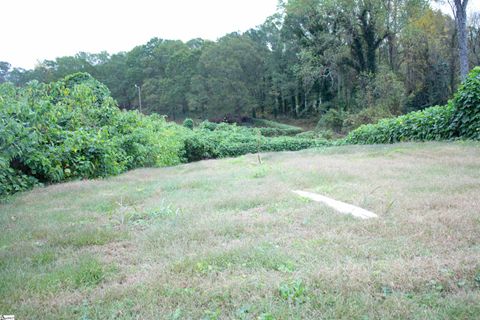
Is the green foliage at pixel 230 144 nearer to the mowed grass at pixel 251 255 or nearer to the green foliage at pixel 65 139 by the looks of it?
the green foliage at pixel 65 139

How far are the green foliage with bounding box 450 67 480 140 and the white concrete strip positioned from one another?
795cm

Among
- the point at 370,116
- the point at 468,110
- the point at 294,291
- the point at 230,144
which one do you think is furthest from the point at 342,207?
the point at 370,116

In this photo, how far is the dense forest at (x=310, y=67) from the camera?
3023 cm

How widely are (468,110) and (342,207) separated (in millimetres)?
9022

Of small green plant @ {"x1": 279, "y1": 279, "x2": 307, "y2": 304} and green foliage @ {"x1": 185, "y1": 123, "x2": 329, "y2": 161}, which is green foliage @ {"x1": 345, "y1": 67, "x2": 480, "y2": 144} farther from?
small green plant @ {"x1": 279, "y1": 279, "x2": 307, "y2": 304}

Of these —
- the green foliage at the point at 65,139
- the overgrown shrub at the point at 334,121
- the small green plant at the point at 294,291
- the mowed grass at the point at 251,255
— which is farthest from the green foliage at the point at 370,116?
the small green plant at the point at 294,291

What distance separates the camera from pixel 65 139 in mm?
9844

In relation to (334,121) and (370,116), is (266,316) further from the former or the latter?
(334,121)

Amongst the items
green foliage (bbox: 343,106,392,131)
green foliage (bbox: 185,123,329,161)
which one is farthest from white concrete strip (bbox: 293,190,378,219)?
green foliage (bbox: 343,106,392,131)

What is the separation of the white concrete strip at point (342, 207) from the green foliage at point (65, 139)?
16.5 feet

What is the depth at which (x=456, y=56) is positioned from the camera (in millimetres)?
31734

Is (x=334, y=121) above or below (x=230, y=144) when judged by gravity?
above

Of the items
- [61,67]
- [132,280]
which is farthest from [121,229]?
[61,67]

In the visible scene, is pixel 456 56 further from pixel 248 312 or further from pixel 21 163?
pixel 248 312
